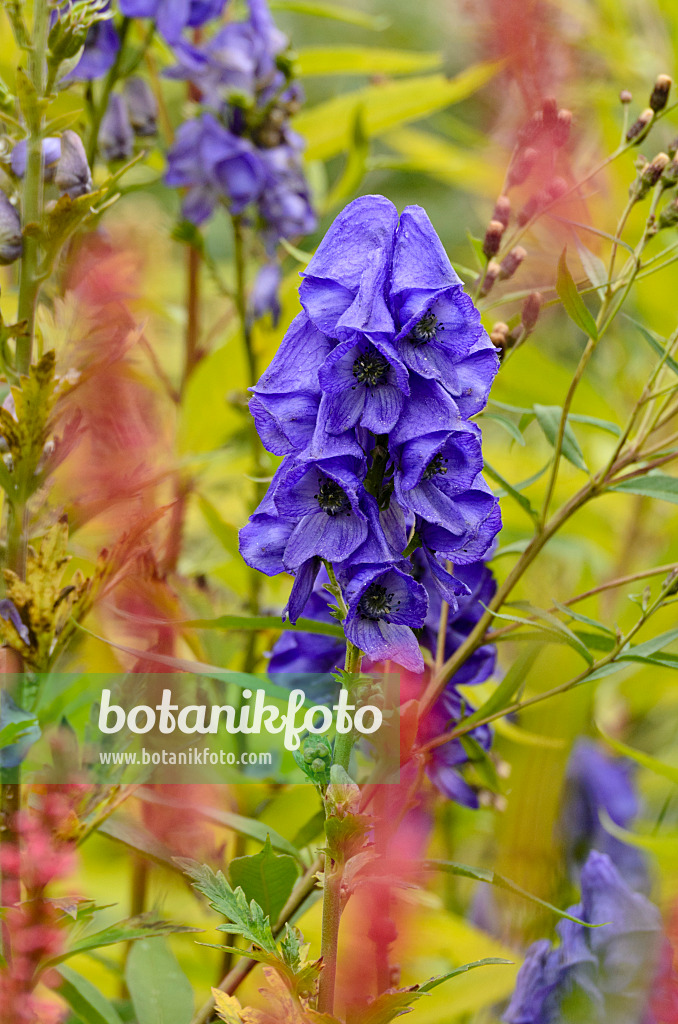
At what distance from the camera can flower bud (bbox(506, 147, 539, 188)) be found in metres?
0.54

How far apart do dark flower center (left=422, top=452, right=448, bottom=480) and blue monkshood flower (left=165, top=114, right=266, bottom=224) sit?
18.5 inches

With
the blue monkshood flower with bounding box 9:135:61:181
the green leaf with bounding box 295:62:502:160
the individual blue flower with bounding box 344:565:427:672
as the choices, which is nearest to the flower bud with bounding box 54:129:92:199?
the blue monkshood flower with bounding box 9:135:61:181

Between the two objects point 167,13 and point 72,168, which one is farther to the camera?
point 167,13

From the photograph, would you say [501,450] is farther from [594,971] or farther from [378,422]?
[378,422]

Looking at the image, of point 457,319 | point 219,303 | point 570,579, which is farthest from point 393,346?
point 219,303

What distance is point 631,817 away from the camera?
2.73 ft

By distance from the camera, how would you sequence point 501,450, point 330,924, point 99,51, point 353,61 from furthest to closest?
point 501,450 < point 353,61 < point 99,51 < point 330,924

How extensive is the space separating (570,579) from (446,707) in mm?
653

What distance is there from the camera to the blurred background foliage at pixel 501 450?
2.28 ft

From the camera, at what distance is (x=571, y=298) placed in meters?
0.46

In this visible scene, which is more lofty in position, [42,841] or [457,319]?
[457,319]

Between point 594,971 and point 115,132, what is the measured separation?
2.19ft

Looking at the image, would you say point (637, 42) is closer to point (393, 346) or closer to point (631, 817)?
point (631, 817)

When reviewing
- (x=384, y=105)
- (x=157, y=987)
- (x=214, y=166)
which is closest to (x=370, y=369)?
(x=157, y=987)
